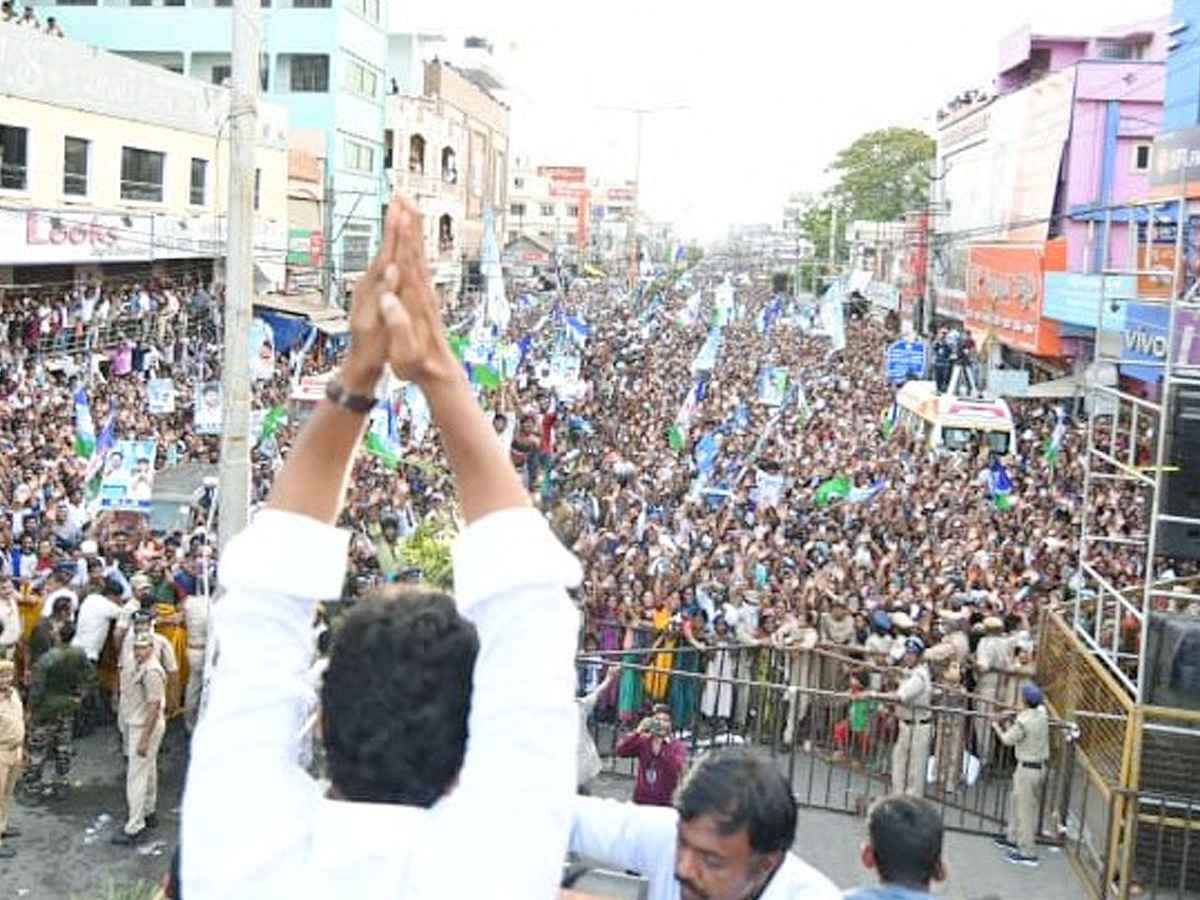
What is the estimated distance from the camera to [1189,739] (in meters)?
9.04

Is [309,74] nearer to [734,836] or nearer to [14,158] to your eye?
[14,158]

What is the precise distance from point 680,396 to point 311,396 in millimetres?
13518

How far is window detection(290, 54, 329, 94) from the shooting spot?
1731 inches

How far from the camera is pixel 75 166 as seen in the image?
90.5ft

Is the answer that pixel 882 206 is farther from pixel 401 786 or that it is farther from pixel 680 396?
pixel 401 786

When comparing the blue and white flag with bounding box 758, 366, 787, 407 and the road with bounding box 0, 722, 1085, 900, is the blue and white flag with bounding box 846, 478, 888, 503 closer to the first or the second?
the blue and white flag with bounding box 758, 366, 787, 407

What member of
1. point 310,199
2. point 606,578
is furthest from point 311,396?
point 310,199

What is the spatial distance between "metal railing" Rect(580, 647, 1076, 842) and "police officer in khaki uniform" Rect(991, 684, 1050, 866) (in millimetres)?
374

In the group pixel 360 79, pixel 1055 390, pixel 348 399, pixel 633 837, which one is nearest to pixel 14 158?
pixel 1055 390

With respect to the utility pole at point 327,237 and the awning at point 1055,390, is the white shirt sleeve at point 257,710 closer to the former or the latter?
the awning at point 1055,390

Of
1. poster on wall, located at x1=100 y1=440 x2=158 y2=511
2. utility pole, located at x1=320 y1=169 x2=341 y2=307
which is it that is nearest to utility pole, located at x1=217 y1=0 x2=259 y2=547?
poster on wall, located at x1=100 y1=440 x2=158 y2=511

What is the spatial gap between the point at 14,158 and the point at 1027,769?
2106cm

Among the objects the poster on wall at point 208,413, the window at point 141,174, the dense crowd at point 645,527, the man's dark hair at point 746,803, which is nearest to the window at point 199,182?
the window at point 141,174

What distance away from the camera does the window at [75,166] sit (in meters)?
27.1
